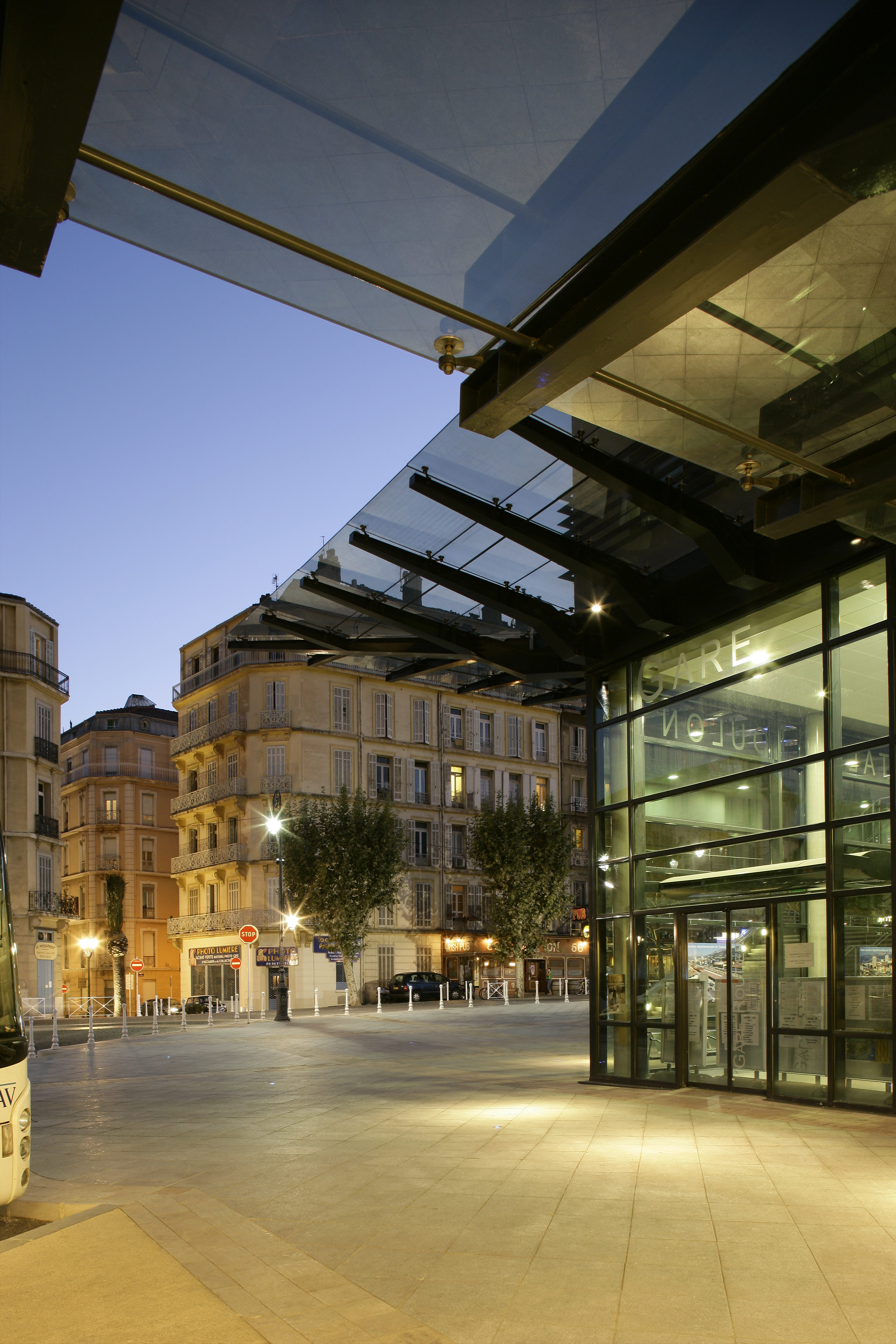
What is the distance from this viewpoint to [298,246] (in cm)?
550

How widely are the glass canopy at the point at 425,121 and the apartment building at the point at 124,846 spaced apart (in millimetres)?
59817

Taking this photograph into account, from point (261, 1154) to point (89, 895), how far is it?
57702 millimetres

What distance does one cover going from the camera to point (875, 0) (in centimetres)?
446

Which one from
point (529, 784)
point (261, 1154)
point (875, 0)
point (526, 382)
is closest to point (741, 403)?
point (526, 382)

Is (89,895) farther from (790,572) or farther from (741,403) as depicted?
(741,403)

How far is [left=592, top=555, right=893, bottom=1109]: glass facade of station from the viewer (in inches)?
464

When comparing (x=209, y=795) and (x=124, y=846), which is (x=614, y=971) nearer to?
(x=209, y=795)

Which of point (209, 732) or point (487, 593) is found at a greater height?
point (487, 593)

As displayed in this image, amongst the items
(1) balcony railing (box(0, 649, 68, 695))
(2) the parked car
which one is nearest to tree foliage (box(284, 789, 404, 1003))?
(2) the parked car

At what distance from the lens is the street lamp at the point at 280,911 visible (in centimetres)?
3531

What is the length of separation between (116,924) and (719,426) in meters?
60.5

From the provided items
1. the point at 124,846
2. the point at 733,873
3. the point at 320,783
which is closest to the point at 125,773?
the point at 124,846

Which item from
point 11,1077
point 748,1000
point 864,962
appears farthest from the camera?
point 748,1000

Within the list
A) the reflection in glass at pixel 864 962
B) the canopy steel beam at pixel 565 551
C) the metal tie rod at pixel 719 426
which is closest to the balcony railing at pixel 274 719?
the canopy steel beam at pixel 565 551
